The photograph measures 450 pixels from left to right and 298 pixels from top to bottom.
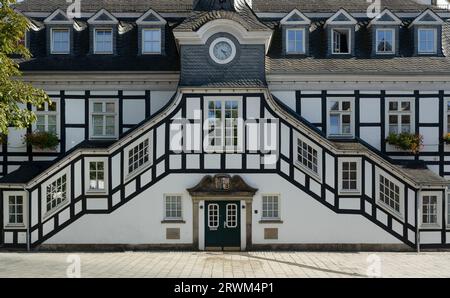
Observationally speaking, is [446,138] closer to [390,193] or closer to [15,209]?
[390,193]

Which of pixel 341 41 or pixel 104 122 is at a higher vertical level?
pixel 341 41

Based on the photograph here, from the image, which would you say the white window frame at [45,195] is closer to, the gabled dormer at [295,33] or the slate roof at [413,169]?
the gabled dormer at [295,33]

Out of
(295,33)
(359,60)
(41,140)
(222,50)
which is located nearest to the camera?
(222,50)

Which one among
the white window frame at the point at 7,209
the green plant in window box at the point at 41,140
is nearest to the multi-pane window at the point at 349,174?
the green plant in window box at the point at 41,140

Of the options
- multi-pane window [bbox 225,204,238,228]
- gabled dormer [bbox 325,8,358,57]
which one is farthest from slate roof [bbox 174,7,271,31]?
multi-pane window [bbox 225,204,238,228]

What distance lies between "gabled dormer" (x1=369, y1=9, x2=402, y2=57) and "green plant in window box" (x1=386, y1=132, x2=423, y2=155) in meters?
3.76

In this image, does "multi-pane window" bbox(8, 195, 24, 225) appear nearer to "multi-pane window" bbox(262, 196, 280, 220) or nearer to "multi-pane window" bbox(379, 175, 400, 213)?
"multi-pane window" bbox(262, 196, 280, 220)

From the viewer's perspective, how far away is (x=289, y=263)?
13.6 metres

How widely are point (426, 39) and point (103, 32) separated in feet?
47.4

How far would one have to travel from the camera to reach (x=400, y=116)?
56.2ft

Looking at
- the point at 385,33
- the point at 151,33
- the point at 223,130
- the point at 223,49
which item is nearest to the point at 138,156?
the point at 223,130

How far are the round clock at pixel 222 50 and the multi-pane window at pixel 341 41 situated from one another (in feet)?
16.4

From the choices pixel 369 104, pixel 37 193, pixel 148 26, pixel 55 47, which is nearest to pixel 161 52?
pixel 148 26

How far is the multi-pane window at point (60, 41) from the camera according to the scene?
1800 centimetres
